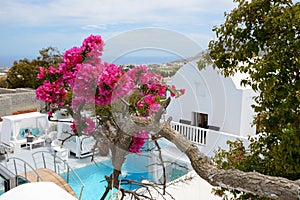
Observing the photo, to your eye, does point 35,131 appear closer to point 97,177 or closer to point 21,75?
point 21,75

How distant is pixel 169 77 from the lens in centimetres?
127

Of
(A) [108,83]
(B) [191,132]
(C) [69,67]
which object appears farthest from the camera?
(B) [191,132]

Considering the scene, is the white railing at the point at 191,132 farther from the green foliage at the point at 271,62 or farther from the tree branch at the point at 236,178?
the green foliage at the point at 271,62

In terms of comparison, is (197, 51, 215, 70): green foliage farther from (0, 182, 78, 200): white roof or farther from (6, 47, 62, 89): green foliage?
(6, 47, 62, 89): green foliage

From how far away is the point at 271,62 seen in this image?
1537mm

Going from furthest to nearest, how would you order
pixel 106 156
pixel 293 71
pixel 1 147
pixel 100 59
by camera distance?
pixel 1 147
pixel 293 71
pixel 106 156
pixel 100 59

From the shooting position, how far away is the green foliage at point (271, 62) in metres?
1.52

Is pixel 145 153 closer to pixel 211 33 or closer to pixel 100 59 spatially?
pixel 100 59

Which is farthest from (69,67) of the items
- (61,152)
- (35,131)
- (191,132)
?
(35,131)

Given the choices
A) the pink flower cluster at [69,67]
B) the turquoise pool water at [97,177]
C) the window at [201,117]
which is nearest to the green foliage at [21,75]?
the turquoise pool water at [97,177]

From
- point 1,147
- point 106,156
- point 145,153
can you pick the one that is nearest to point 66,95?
point 106,156

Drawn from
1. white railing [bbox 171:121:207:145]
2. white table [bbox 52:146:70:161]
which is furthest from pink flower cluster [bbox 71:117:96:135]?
white table [bbox 52:146:70:161]

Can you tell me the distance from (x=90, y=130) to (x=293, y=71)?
1175 mm

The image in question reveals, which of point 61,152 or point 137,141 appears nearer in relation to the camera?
point 137,141
